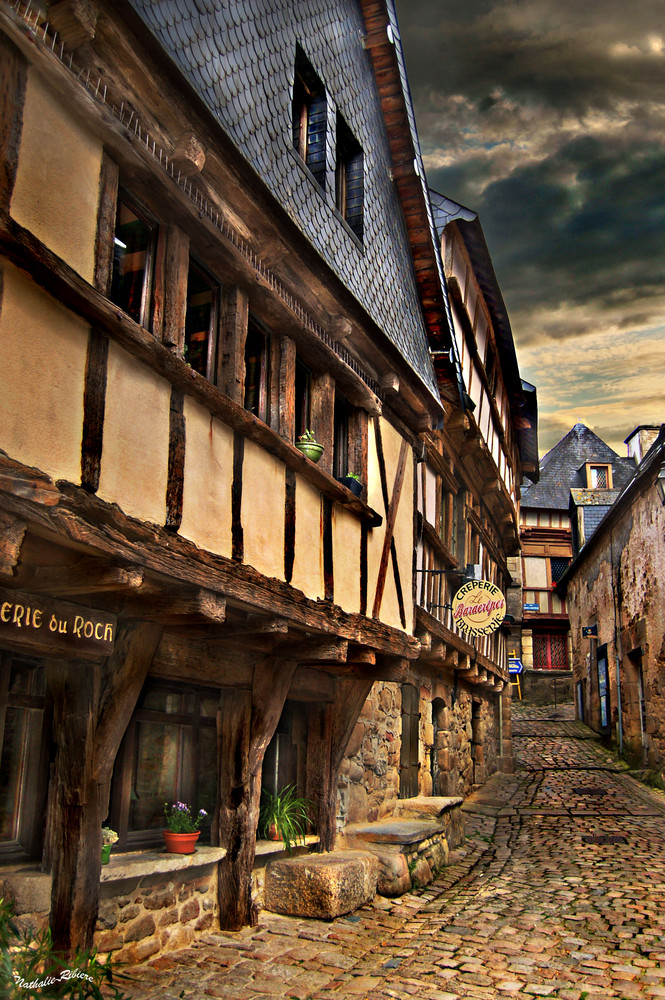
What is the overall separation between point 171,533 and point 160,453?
1.26ft

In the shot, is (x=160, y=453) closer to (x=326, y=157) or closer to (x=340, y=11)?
(x=326, y=157)

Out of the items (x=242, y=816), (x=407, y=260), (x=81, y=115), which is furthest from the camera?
(x=407, y=260)

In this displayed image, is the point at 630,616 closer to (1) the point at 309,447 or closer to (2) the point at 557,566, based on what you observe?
(1) the point at 309,447

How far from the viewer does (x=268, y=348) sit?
561 cm

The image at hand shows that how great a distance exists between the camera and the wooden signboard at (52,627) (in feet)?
11.3

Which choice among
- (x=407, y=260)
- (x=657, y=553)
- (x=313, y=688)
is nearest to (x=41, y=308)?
(x=313, y=688)

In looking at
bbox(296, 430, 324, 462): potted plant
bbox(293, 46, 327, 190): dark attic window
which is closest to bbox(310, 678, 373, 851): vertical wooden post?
bbox(296, 430, 324, 462): potted plant

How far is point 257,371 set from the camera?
5543mm

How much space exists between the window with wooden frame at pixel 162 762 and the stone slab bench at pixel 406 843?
175 cm

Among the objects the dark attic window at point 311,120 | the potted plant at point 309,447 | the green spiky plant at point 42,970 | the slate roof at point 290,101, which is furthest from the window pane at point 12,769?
the dark attic window at point 311,120

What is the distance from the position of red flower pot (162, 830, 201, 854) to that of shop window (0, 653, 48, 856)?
100cm

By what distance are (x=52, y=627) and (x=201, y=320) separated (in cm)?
212

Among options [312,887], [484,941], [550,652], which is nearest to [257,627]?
[312,887]

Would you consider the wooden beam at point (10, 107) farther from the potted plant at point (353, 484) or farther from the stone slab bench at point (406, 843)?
the stone slab bench at point (406, 843)
